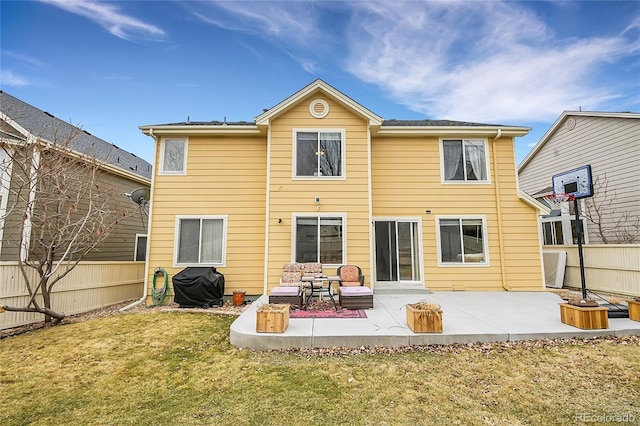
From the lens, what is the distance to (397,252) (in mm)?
9055

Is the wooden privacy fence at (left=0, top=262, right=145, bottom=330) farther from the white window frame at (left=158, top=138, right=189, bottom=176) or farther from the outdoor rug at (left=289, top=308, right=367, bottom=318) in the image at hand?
the outdoor rug at (left=289, top=308, right=367, bottom=318)

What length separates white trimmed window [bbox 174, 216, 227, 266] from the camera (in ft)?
28.5

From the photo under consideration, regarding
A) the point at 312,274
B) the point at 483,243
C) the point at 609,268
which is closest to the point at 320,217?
the point at 312,274

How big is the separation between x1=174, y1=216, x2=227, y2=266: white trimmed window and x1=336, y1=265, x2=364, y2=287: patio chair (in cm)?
358

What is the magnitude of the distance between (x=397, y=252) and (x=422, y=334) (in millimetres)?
4500

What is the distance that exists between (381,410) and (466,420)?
0.80 m

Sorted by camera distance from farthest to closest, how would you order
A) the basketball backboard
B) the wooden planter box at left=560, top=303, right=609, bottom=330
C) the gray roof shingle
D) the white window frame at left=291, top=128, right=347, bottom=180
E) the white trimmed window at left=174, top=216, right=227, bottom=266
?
the white trimmed window at left=174, top=216, right=227, bottom=266
the white window frame at left=291, top=128, right=347, bottom=180
the gray roof shingle
the basketball backboard
the wooden planter box at left=560, top=303, right=609, bottom=330

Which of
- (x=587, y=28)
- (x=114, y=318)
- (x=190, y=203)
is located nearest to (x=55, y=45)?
(x=190, y=203)

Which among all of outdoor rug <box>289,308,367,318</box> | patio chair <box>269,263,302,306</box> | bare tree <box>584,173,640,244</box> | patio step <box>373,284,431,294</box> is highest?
bare tree <box>584,173,640,244</box>

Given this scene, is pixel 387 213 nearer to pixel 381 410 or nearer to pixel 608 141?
pixel 381 410

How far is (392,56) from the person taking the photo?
11.8 metres

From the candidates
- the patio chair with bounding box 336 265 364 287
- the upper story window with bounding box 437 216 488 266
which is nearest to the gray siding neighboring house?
the patio chair with bounding box 336 265 364 287

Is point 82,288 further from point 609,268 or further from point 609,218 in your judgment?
point 609,218

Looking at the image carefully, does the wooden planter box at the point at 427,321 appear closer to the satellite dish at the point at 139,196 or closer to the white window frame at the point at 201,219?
the white window frame at the point at 201,219
